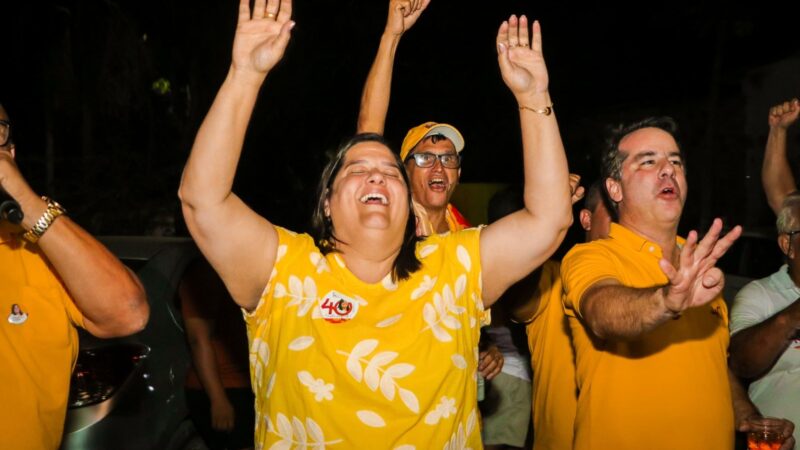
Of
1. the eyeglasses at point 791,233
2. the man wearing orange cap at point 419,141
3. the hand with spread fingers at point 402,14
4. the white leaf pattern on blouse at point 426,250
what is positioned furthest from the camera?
the eyeglasses at point 791,233

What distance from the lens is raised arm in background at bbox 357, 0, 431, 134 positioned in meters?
4.04

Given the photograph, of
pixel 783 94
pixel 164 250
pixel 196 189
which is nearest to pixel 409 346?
pixel 196 189

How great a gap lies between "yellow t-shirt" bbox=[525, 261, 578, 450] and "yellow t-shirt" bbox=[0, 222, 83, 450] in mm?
1957

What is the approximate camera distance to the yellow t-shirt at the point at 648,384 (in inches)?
124

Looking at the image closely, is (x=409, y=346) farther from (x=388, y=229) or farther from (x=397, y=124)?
(x=397, y=124)

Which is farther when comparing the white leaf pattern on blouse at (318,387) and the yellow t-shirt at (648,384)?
the yellow t-shirt at (648,384)

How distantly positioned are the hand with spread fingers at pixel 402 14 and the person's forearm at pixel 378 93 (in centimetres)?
4

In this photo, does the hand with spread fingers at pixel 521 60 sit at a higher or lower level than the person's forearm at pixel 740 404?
higher

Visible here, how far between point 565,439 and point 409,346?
1186 mm

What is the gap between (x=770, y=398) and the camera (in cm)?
418

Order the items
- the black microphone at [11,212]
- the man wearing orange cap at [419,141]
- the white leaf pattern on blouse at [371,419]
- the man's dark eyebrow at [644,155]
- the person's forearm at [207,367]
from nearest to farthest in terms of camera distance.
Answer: the black microphone at [11,212], the white leaf pattern on blouse at [371,419], the man's dark eyebrow at [644,155], the man wearing orange cap at [419,141], the person's forearm at [207,367]

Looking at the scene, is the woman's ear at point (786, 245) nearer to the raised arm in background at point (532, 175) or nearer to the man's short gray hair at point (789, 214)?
the man's short gray hair at point (789, 214)

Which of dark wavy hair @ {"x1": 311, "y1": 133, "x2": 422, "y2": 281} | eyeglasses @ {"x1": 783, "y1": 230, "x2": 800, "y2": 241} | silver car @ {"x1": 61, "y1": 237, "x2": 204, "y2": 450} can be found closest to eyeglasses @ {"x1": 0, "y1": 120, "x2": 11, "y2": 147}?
dark wavy hair @ {"x1": 311, "y1": 133, "x2": 422, "y2": 281}

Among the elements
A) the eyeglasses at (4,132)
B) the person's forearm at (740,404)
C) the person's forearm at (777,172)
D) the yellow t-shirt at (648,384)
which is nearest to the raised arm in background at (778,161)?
the person's forearm at (777,172)
